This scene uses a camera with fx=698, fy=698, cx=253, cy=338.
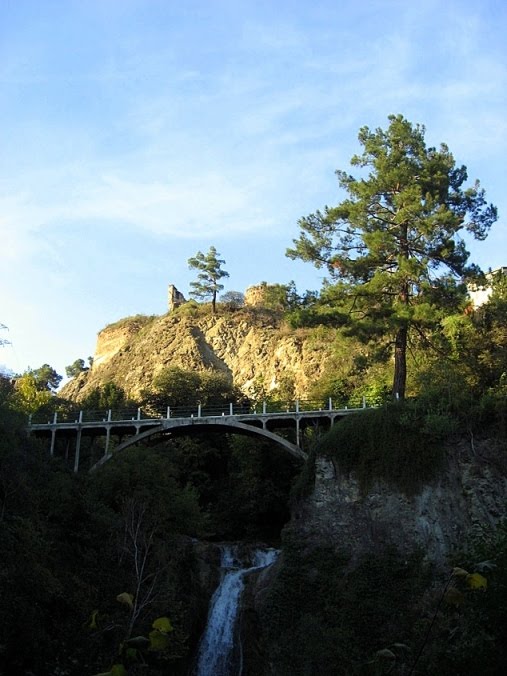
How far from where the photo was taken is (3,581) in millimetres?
15953

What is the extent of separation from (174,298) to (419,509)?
50207 mm

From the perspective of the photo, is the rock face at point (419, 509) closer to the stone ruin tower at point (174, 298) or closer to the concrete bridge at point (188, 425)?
the concrete bridge at point (188, 425)

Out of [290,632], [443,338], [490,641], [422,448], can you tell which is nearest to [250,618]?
[290,632]

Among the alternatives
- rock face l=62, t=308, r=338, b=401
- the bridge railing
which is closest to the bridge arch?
the bridge railing

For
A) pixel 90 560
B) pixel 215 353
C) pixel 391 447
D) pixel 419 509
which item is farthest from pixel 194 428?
pixel 215 353

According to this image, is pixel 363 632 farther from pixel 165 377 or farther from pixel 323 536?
pixel 165 377

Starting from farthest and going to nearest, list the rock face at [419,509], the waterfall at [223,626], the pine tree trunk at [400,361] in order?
the pine tree trunk at [400,361]
the waterfall at [223,626]
the rock face at [419,509]

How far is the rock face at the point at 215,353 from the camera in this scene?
166 ft

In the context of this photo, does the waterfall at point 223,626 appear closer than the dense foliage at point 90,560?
No

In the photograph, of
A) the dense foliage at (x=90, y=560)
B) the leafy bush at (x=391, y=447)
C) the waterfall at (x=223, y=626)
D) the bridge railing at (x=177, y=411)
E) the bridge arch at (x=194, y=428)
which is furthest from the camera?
the bridge railing at (x=177, y=411)

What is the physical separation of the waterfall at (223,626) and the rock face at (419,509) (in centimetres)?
391

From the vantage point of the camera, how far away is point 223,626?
22.2m

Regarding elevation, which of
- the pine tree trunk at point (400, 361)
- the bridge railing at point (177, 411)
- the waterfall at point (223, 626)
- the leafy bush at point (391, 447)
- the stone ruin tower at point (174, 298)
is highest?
the stone ruin tower at point (174, 298)

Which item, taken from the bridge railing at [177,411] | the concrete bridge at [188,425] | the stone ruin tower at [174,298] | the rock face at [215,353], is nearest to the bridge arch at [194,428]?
the concrete bridge at [188,425]
